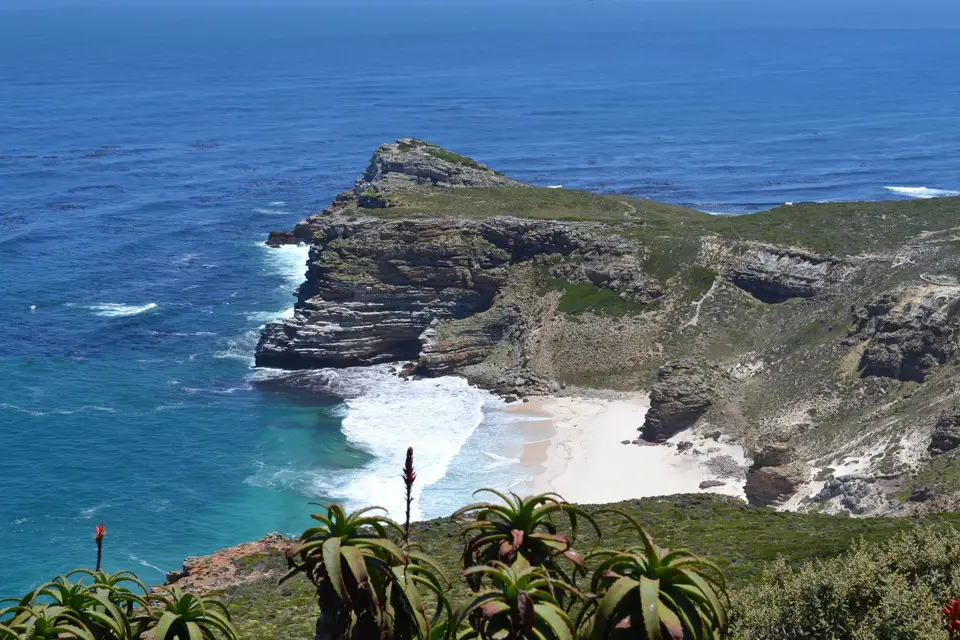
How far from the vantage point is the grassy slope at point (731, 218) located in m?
78.4

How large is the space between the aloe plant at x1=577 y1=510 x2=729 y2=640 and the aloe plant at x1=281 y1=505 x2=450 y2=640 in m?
2.84

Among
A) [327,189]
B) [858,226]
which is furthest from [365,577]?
[327,189]

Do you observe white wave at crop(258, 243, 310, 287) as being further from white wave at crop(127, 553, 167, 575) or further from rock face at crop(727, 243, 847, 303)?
white wave at crop(127, 553, 167, 575)

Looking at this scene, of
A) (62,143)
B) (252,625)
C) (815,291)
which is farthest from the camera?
(62,143)

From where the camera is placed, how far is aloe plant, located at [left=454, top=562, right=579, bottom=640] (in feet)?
56.2

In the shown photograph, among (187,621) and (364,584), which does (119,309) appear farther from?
(364,584)

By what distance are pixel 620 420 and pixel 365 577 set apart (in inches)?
1924

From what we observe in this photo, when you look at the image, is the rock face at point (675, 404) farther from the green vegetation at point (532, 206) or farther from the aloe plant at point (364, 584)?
the aloe plant at point (364, 584)

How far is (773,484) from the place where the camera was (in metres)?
52.2

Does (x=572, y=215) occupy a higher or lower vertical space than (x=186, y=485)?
higher

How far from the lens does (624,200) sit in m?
99.3

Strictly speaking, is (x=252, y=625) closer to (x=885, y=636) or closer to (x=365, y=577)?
(x=365, y=577)

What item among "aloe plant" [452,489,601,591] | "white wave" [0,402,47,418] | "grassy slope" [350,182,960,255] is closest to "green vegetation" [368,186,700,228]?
"grassy slope" [350,182,960,255]

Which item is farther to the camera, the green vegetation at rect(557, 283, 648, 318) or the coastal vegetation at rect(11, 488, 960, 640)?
the green vegetation at rect(557, 283, 648, 318)
